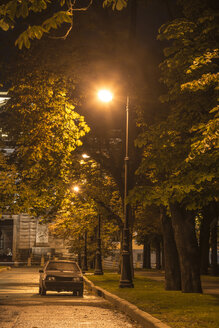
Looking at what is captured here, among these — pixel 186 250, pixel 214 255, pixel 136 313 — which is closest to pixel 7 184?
pixel 186 250

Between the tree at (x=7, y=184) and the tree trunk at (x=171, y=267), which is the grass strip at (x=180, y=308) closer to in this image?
the tree trunk at (x=171, y=267)

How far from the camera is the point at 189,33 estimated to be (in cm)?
1617

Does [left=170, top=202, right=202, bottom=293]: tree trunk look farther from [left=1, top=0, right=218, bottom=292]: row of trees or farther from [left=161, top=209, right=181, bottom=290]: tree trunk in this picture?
[left=161, top=209, right=181, bottom=290]: tree trunk

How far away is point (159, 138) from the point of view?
16156mm

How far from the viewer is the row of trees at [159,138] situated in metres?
14.6

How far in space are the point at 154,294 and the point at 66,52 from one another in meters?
9.34

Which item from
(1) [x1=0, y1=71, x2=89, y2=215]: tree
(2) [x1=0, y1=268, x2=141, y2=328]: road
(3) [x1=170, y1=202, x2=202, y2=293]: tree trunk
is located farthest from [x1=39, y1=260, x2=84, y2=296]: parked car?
(1) [x1=0, y1=71, x2=89, y2=215]: tree

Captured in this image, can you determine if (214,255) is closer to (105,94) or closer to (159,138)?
(105,94)

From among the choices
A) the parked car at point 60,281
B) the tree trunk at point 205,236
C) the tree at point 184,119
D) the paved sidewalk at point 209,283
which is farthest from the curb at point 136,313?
the tree trunk at point 205,236

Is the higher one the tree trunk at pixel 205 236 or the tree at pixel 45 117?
the tree at pixel 45 117

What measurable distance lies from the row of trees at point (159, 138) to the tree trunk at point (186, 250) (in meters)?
0.04

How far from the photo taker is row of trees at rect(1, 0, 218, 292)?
47.9 feet

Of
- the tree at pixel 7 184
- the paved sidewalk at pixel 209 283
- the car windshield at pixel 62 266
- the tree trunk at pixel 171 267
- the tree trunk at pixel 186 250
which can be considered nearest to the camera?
the tree trunk at pixel 186 250

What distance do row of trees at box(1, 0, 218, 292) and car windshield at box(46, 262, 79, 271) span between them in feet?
12.7
